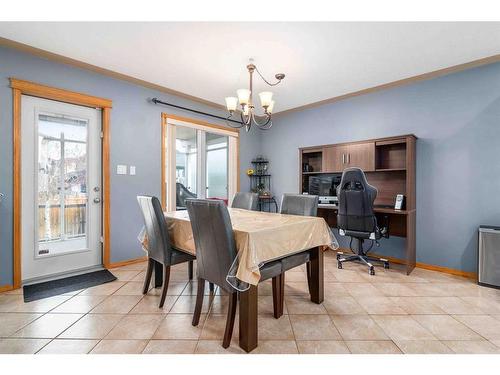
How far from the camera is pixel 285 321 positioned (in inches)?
77.5

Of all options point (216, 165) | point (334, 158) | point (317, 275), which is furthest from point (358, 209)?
point (216, 165)

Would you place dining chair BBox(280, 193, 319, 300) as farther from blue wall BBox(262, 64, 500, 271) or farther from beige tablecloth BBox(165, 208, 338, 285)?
blue wall BBox(262, 64, 500, 271)

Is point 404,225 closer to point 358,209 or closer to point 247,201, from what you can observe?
point 358,209

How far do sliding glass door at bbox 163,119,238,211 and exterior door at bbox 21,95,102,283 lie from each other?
997mm

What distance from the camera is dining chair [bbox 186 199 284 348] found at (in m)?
1.61

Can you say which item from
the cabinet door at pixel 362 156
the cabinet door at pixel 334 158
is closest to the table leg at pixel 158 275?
the cabinet door at pixel 334 158

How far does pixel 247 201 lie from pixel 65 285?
7.22 feet

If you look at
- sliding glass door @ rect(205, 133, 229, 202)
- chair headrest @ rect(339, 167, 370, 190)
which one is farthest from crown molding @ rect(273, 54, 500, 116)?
sliding glass door @ rect(205, 133, 229, 202)

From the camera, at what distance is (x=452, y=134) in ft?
9.84

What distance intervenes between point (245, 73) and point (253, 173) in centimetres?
223

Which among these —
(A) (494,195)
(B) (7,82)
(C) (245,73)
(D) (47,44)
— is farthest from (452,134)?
(B) (7,82)

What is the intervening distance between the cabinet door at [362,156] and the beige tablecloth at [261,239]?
169cm

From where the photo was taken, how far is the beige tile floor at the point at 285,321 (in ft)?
5.41
